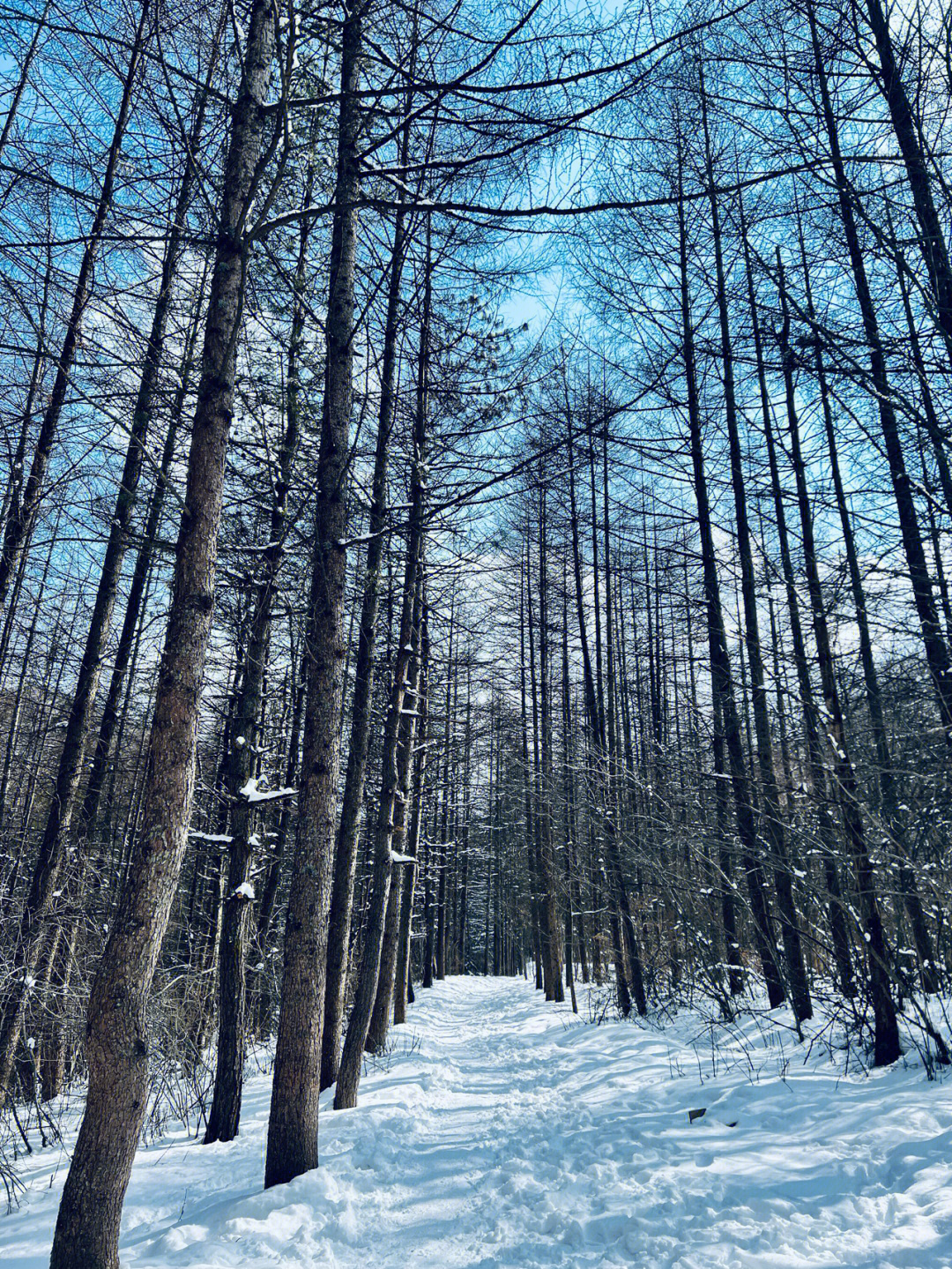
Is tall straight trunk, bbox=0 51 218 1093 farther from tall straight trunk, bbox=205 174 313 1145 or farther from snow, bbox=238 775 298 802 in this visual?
snow, bbox=238 775 298 802

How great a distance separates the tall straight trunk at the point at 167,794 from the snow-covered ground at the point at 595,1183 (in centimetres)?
95

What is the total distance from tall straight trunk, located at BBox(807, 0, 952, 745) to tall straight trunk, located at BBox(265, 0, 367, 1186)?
3.28 metres

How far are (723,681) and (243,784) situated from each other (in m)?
5.97

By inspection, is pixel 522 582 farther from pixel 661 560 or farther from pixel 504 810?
pixel 504 810

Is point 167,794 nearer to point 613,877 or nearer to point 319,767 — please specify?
point 319,767

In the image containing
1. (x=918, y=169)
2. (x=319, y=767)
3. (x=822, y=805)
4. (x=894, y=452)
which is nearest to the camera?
(x=918, y=169)

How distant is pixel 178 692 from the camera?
345cm

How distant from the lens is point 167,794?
3.31 metres

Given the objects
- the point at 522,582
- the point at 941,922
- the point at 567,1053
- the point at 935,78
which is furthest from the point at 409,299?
the point at 522,582

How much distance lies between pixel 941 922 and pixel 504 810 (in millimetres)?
23061

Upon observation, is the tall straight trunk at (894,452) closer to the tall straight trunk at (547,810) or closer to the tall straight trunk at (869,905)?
the tall straight trunk at (869,905)

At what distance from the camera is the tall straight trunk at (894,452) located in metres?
4.53

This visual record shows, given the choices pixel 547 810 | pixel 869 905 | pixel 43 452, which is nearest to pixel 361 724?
pixel 43 452

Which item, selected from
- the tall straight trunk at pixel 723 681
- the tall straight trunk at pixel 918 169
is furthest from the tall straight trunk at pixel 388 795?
the tall straight trunk at pixel 918 169
